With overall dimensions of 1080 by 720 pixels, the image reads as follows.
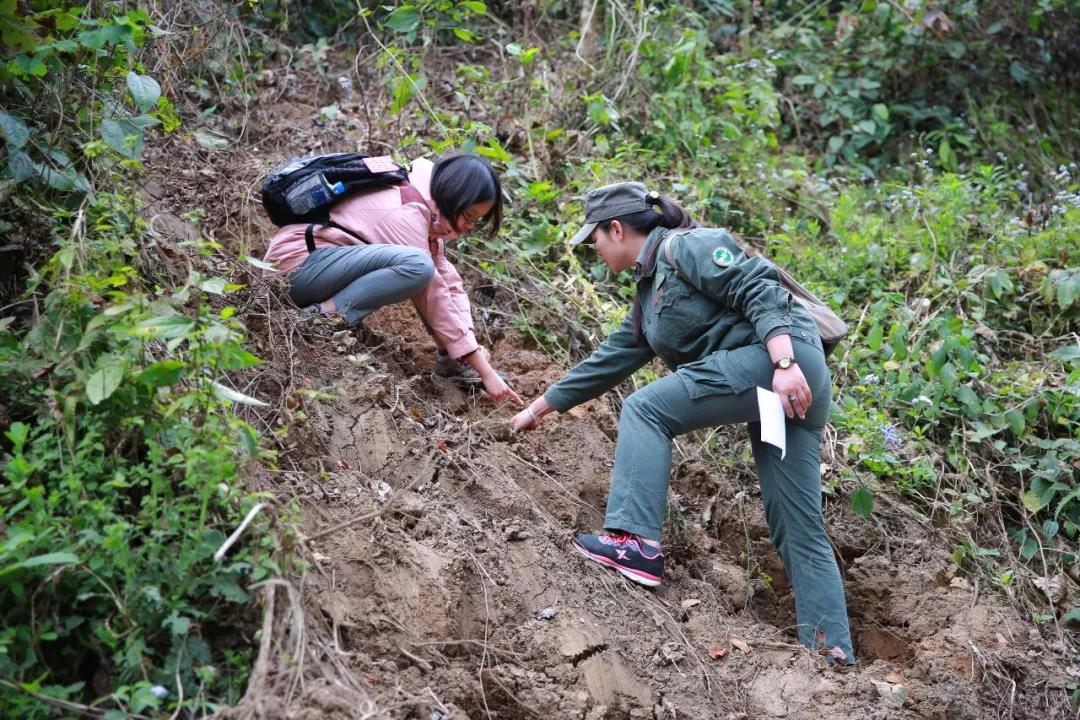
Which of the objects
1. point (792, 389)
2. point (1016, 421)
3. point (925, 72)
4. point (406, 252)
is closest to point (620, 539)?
point (792, 389)

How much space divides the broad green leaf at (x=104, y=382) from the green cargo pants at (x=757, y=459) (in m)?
1.78

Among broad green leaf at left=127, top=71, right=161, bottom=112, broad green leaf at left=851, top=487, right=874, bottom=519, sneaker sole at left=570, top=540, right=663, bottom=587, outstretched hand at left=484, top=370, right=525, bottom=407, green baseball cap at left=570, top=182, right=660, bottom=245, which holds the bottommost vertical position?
broad green leaf at left=851, top=487, right=874, bottom=519

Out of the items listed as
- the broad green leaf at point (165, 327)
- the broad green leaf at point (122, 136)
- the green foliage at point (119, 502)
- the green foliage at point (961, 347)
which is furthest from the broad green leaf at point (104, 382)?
the green foliage at point (961, 347)

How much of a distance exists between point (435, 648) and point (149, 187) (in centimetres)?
274

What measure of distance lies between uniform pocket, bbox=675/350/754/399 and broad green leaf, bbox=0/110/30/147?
2.39 meters

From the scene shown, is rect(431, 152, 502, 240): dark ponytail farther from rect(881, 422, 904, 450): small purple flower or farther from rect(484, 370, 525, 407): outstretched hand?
rect(881, 422, 904, 450): small purple flower

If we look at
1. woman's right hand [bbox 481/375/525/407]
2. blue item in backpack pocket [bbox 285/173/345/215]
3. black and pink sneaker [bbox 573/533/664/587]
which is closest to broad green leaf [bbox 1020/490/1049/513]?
black and pink sneaker [bbox 573/533/664/587]

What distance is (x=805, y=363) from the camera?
381cm

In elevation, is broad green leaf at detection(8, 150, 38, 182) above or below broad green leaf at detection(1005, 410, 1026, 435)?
above

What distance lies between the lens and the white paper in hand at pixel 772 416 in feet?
12.2

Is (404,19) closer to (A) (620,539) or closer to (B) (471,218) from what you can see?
(B) (471,218)

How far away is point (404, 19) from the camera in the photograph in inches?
234

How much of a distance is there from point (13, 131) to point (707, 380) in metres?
2.51

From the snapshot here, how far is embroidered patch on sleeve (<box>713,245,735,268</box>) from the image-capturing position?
3803mm
